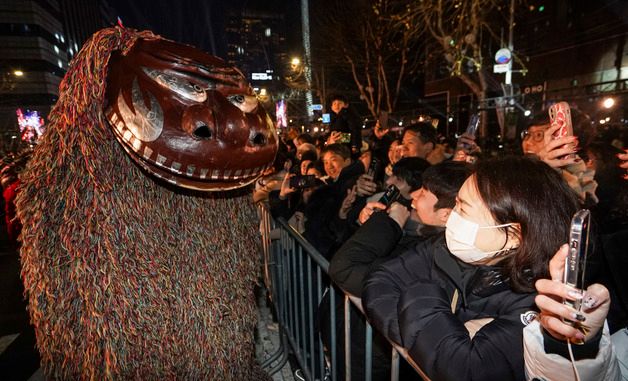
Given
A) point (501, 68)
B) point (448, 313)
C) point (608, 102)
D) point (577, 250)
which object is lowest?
point (448, 313)

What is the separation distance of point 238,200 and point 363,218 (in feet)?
2.87

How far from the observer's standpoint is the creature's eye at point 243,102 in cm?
128

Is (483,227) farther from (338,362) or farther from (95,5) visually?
(95,5)

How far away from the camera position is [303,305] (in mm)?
2295

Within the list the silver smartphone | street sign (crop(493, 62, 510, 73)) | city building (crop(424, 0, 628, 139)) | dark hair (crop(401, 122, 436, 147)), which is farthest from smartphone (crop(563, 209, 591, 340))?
street sign (crop(493, 62, 510, 73))

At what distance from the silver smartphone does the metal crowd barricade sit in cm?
60

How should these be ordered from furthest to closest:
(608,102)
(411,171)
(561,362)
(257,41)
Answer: (257,41) → (608,102) → (411,171) → (561,362)

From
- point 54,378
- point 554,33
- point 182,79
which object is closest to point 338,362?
point 54,378

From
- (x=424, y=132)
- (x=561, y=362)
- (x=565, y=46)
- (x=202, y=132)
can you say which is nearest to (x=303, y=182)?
(x=424, y=132)

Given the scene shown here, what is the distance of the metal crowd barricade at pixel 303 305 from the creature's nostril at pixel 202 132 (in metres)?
0.93

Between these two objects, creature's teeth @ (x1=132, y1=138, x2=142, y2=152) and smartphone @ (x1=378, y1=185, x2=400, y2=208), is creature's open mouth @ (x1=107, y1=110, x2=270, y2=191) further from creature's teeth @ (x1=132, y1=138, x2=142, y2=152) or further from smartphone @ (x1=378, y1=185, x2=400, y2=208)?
smartphone @ (x1=378, y1=185, x2=400, y2=208)

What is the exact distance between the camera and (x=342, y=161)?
144 inches

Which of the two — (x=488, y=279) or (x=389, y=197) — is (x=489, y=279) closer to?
(x=488, y=279)

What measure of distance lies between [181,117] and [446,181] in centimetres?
138
